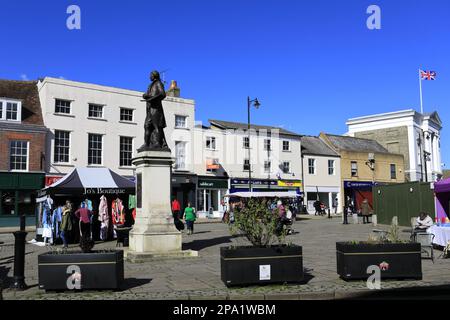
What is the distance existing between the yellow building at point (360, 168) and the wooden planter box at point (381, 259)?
40451 millimetres

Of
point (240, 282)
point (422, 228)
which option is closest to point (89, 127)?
point (422, 228)

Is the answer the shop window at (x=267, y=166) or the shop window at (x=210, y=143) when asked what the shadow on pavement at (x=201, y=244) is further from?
the shop window at (x=267, y=166)

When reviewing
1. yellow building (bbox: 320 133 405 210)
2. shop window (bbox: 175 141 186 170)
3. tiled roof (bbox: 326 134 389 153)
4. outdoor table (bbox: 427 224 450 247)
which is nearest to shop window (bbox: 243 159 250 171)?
shop window (bbox: 175 141 186 170)

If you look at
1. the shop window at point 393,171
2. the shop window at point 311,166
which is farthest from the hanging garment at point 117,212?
the shop window at point 393,171

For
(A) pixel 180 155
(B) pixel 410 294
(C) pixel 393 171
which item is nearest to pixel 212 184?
(A) pixel 180 155

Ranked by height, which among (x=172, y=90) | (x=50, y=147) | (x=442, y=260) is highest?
(x=172, y=90)

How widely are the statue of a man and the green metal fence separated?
16246mm

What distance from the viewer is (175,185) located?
37562 millimetres

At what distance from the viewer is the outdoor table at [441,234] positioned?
1436cm

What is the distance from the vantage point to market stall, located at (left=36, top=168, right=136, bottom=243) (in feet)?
61.3

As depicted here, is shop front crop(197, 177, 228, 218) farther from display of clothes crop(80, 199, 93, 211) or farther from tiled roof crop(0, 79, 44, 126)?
display of clothes crop(80, 199, 93, 211)

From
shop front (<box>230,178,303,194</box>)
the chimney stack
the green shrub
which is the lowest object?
the green shrub

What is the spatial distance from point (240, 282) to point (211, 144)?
32.2m
